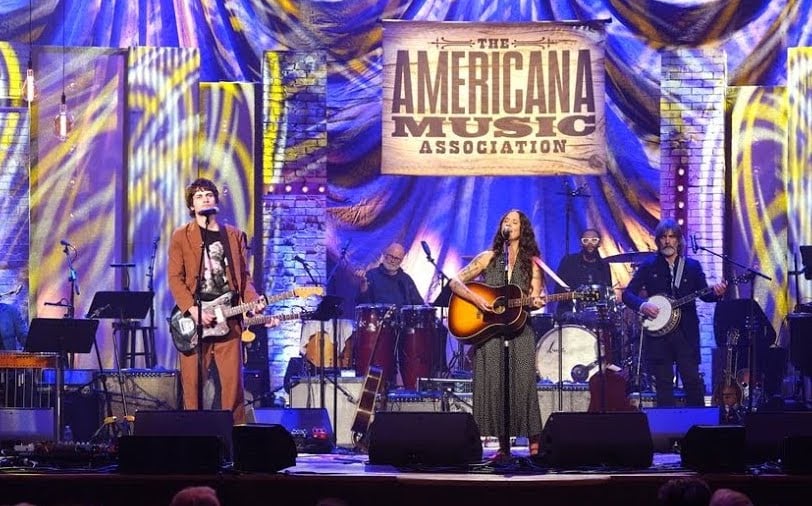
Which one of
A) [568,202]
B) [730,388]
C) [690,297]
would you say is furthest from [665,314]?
[568,202]

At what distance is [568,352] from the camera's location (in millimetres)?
12461

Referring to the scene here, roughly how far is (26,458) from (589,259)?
7.12m

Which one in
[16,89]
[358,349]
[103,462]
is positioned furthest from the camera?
[16,89]

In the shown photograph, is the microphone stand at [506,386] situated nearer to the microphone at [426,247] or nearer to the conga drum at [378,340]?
the conga drum at [378,340]

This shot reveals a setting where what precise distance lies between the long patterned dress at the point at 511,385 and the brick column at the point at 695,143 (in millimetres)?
5214

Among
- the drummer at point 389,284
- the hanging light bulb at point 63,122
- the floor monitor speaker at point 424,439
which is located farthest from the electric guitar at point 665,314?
the hanging light bulb at point 63,122

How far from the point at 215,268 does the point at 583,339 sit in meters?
3.94

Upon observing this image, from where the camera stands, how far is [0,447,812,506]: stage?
6.55m

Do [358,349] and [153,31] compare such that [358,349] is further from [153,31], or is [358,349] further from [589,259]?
[153,31]

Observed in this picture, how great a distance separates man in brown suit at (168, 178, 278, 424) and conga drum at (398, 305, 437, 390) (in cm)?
258

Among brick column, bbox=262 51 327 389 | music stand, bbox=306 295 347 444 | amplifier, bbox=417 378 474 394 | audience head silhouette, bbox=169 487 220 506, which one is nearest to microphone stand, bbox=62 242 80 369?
brick column, bbox=262 51 327 389

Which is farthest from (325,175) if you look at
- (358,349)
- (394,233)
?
(358,349)

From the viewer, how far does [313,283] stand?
13602 millimetres

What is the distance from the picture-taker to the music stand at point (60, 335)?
11203 millimetres
